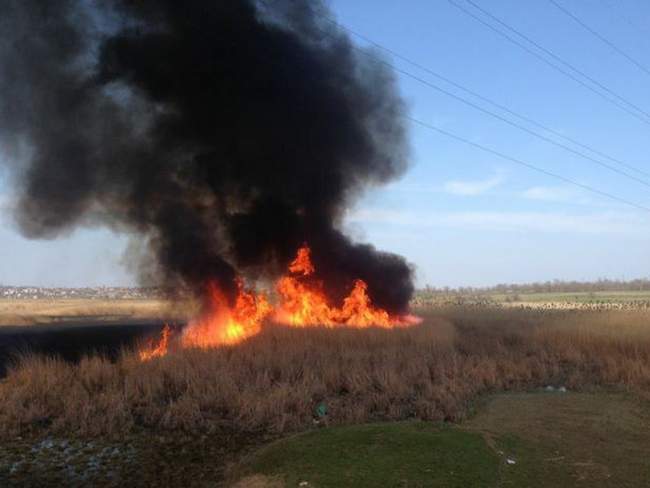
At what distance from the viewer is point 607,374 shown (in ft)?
51.9

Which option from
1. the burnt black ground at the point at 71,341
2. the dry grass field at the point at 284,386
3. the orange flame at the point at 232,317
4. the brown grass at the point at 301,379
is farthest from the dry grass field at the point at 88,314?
the dry grass field at the point at 284,386

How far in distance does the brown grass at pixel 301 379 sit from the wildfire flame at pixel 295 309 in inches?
102

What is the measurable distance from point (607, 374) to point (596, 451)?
7506mm

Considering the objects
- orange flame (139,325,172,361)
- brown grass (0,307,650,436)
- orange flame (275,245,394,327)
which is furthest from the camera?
orange flame (275,245,394,327)

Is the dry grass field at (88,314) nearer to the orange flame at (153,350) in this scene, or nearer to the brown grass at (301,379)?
the orange flame at (153,350)

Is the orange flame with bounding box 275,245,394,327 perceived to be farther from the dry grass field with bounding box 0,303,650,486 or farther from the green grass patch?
the green grass patch

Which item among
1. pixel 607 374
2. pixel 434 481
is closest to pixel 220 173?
pixel 607 374

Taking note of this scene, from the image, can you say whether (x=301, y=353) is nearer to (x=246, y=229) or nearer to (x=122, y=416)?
(x=122, y=416)

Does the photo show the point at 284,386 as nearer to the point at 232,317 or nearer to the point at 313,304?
the point at 232,317

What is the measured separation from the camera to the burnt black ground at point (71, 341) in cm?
2128

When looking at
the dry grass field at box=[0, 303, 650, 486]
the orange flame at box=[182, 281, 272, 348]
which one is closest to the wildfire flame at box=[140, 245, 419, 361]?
the orange flame at box=[182, 281, 272, 348]

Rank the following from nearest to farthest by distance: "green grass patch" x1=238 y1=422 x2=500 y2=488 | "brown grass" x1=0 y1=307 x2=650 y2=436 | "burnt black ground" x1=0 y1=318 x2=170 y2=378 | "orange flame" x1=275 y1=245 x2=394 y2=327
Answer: "green grass patch" x1=238 y1=422 x2=500 y2=488
"brown grass" x1=0 y1=307 x2=650 y2=436
"burnt black ground" x1=0 y1=318 x2=170 y2=378
"orange flame" x1=275 y1=245 x2=394 y2=327

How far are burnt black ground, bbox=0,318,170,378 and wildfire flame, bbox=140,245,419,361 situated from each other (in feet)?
8.83

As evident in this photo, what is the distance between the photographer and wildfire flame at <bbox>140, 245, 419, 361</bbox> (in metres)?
23.3
